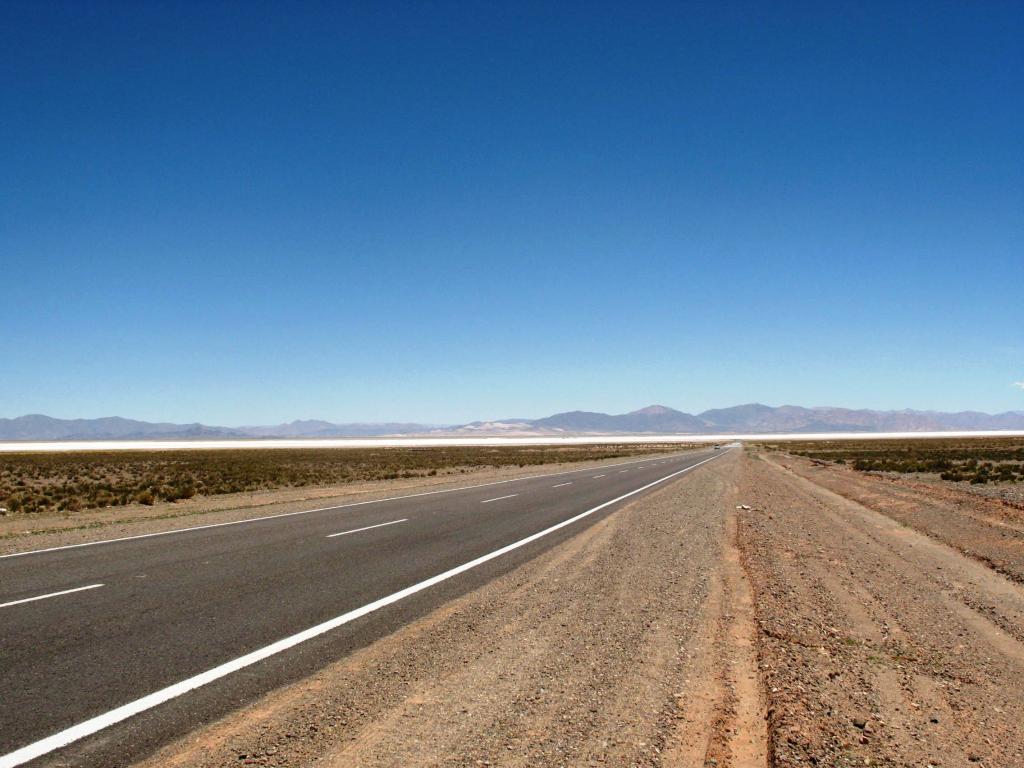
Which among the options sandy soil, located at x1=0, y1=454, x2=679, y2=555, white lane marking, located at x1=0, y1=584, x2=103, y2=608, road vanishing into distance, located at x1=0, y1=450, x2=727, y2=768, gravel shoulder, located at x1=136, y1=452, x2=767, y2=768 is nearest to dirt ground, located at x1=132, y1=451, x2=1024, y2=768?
gravel shoulder, located at x1=136, y1=452, x2=767, y2=768

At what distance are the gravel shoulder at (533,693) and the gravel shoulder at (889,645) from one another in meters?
0.33

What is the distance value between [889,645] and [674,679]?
2.58 metres

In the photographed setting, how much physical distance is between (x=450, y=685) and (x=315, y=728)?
1.13 m

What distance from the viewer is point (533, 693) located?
4922 millimetres

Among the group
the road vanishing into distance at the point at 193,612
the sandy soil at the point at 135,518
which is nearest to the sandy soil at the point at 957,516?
the road vanishing into distance at the point at 193,612

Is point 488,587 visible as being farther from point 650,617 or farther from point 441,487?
point 441,487

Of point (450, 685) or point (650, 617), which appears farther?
point (650, 617)

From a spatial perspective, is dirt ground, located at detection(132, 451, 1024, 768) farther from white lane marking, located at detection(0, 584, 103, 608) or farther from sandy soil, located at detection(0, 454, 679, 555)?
sandy soil, located at detection(0, 454, 679, 555)

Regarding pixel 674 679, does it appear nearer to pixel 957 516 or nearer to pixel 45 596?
pixel 45 596

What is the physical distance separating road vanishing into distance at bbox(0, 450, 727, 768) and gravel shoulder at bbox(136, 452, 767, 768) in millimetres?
438

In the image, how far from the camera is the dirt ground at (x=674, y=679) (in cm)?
409

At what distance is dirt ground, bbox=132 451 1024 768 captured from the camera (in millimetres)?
4090

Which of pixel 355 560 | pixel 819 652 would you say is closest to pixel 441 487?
pixel 355 560

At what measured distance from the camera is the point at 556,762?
3.88 meters
